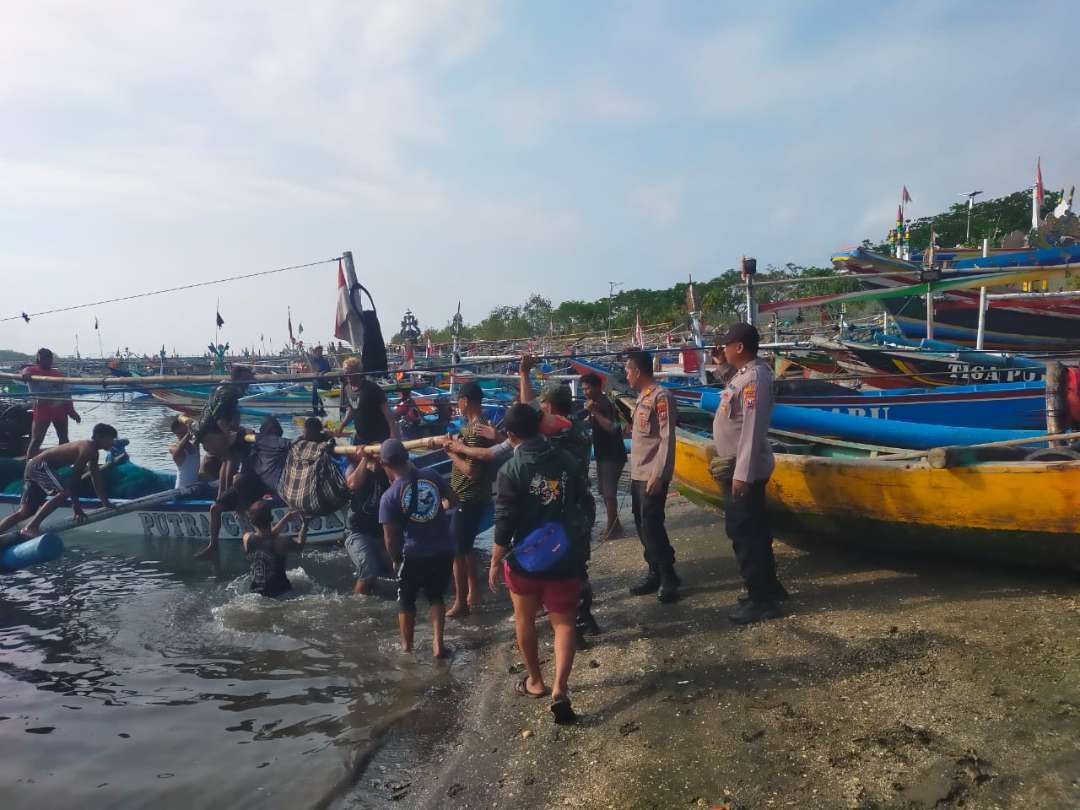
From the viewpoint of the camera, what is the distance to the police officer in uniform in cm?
517

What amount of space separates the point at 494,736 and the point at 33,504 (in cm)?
756

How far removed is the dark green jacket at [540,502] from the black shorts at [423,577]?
1273mm

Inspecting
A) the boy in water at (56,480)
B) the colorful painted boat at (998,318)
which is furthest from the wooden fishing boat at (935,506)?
the colorful painted boat at (998,318)

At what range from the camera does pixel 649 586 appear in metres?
5.79

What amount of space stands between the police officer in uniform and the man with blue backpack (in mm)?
1255

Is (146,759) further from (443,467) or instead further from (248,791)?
(443,467)

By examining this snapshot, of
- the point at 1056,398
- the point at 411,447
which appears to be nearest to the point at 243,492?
the point at 411,447

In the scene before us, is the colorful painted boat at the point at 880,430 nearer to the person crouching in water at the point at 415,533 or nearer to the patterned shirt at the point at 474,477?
the patterned shirt at the point at 474,477

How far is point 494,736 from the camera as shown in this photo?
157 inches

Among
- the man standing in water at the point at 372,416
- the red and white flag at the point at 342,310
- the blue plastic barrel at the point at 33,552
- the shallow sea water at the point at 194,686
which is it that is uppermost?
the red and white flag at the point at 342,310

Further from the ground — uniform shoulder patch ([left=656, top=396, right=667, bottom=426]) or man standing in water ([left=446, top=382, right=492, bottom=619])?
uniform shoulder patch ([left=656, top=396, right=667, bottom=426])

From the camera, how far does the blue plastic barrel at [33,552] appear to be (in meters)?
7.23

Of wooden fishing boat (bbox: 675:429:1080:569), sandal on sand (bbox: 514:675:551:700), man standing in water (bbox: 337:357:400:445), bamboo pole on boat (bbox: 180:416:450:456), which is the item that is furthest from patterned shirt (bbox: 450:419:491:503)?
wooden fishing boat (bbox: 675:429:1080:569)

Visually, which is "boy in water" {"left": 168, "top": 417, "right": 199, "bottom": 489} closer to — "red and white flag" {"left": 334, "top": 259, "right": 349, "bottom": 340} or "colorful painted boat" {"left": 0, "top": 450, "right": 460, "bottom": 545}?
"colorful painted boat" {"left": 0, "top": 450, "right": 460, "bottom": 545}
